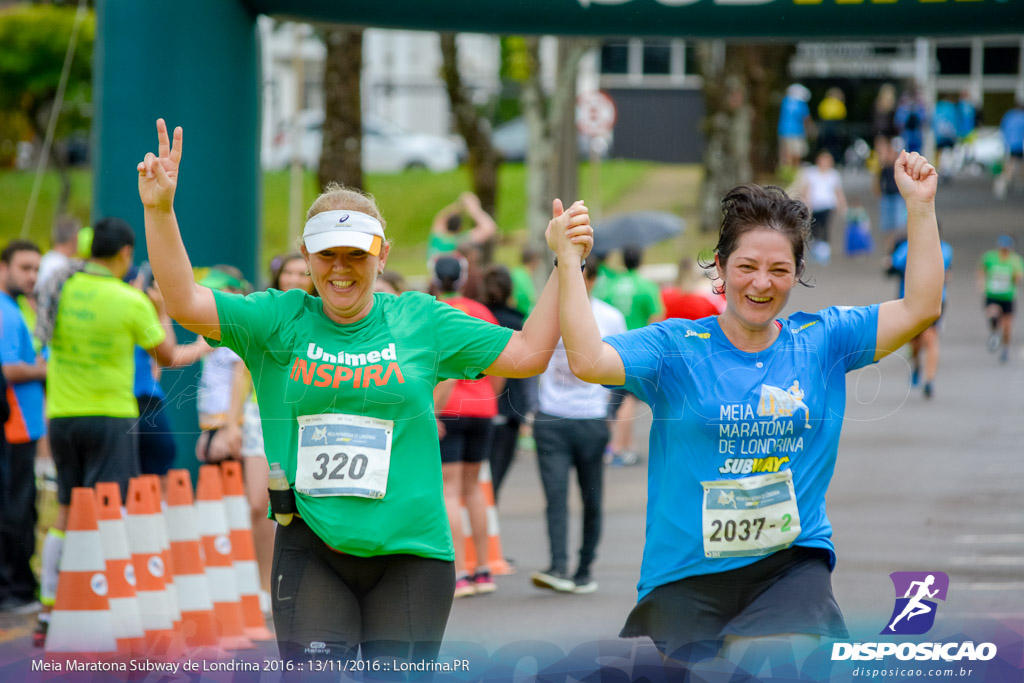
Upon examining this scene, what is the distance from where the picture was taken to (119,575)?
237 inches

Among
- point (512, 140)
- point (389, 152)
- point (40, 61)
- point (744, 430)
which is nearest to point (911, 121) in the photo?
point (744, 430)

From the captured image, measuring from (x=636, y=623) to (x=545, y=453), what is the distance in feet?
13.4

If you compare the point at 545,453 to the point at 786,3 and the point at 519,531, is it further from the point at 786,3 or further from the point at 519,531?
the point at 786,3

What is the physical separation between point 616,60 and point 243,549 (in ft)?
125

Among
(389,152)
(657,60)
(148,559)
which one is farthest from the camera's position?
(657,60)

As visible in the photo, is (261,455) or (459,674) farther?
(261,455)

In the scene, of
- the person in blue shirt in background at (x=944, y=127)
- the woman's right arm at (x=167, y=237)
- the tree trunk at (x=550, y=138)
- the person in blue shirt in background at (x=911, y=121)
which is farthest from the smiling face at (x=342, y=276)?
the person in blue shirt in background at (x=944, y=127)

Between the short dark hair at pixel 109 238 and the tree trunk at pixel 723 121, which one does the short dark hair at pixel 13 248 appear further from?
the tree trunk at pixel 723 121

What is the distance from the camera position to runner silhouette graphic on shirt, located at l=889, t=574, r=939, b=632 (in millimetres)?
3996

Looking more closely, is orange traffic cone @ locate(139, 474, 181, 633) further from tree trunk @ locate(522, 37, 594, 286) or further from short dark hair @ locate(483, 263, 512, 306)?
tree trunk @ locate(522, 37, 594, 286)

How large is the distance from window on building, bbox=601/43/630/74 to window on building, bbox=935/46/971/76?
32.0 feet

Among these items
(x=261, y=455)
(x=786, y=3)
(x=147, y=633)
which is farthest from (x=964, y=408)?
(x=147, y=633)

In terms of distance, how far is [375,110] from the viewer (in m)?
52.2

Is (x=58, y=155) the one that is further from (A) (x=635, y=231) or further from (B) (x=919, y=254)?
(B) (x=919, y=254)
